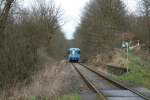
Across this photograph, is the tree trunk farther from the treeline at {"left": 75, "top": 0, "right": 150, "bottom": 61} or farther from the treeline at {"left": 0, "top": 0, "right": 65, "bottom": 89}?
the treeline at {"left": 75, "top": 0, "right": 150, "bottom": 61}

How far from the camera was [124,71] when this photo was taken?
105 ft

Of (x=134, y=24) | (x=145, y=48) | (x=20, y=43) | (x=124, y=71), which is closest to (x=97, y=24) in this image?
(x=145, y=48)

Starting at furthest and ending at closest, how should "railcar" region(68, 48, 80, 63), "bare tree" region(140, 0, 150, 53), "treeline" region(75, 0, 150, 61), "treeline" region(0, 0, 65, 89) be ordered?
"railcar" region(68, 48, 80, 63) → "treeline" region(75, 0, 150, 61) → "bare tree" region(140, 0, 150, 53) → "treeline" region(0, 0, 65, 89)

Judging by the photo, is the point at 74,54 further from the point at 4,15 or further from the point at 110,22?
the point at 4,15

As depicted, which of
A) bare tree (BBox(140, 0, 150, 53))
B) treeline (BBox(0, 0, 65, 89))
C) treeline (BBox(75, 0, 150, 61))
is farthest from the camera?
treeline (BBox(75, 0, 150, 61))

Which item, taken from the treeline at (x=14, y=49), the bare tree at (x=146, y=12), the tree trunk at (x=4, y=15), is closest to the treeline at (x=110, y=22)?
the bare tree at (x=146, y=12)

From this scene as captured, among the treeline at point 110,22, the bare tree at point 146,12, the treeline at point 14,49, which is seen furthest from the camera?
the treeline at point 110,22

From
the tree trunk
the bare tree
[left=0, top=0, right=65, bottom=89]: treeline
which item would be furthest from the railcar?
the tree trunk

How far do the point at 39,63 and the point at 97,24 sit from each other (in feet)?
87.6

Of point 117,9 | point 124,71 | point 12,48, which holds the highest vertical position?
point 117,9

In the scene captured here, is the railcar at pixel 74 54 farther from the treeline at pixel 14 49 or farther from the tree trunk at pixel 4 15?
the tree trunk at pixel 4 15

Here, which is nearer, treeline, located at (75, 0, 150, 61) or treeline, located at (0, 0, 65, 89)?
treeline, located at (0, 0, 65, 89)

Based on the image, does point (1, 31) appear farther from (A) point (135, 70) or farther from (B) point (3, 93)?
(A) point (135, 70)

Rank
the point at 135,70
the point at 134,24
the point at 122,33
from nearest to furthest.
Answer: the point at 135,70, the point at 122,33, the point at 134,24
